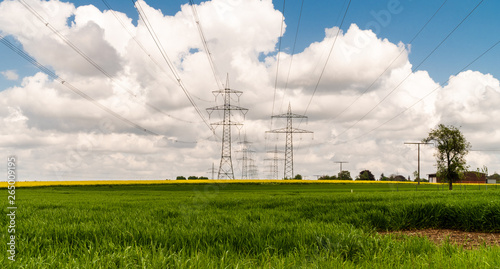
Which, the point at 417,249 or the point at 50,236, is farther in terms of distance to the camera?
the point at 50,236

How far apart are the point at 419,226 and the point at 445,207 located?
158 cm

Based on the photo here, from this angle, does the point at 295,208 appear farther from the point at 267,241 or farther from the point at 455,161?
the point at 455,161

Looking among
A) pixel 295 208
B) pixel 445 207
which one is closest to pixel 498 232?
pixel 445 207

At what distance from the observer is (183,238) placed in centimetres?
632

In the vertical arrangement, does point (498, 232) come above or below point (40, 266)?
below

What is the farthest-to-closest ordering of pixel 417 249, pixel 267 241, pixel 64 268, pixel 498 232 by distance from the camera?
pixel 498 232 → pixel 267 241 → pixel 417 249 → pixel 64 268

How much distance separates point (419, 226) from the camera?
10.7 m

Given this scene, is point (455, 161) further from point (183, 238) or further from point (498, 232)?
point (183, 238)

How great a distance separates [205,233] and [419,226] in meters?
7.55

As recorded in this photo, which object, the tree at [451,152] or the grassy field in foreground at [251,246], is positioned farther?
the tree at [451,152]

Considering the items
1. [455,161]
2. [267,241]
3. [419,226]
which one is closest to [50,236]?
[267,241]

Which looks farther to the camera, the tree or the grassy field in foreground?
the tree

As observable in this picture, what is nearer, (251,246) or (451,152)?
(251,246)

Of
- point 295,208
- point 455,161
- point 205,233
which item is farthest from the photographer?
point 455,161
